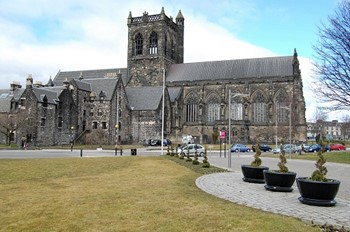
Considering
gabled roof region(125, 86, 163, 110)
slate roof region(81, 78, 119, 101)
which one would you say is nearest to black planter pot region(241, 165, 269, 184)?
slate roof region(81, 78, 119, 101)

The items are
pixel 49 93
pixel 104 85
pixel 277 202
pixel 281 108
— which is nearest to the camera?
pixel 277 202

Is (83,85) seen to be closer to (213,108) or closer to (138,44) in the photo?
(138,44)

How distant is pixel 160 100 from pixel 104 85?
11.3 m

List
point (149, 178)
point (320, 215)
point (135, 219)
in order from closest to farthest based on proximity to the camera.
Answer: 1. point (135, 219)
2. point (320, 215)
3. point (149, 178)

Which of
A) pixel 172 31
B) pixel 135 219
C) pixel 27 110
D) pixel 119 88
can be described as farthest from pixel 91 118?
pixel 135 219

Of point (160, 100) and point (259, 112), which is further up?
point (160, 100)

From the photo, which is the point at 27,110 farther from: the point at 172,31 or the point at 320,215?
the point at 320,215

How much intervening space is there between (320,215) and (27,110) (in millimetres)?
58074

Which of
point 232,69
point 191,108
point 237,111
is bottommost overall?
point 237,111

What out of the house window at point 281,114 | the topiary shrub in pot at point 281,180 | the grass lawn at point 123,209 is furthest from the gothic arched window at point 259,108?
the topiary shrub in pot at point 281,180

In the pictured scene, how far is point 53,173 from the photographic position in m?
18.5

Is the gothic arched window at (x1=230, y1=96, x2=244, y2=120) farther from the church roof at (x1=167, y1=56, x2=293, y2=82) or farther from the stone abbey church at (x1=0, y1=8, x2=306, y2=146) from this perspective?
the church roof at (x1=167, y1=56, x2=293, y2=82)

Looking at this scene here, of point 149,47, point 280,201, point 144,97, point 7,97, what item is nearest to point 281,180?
point 280,201

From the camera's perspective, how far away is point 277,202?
1141cm
